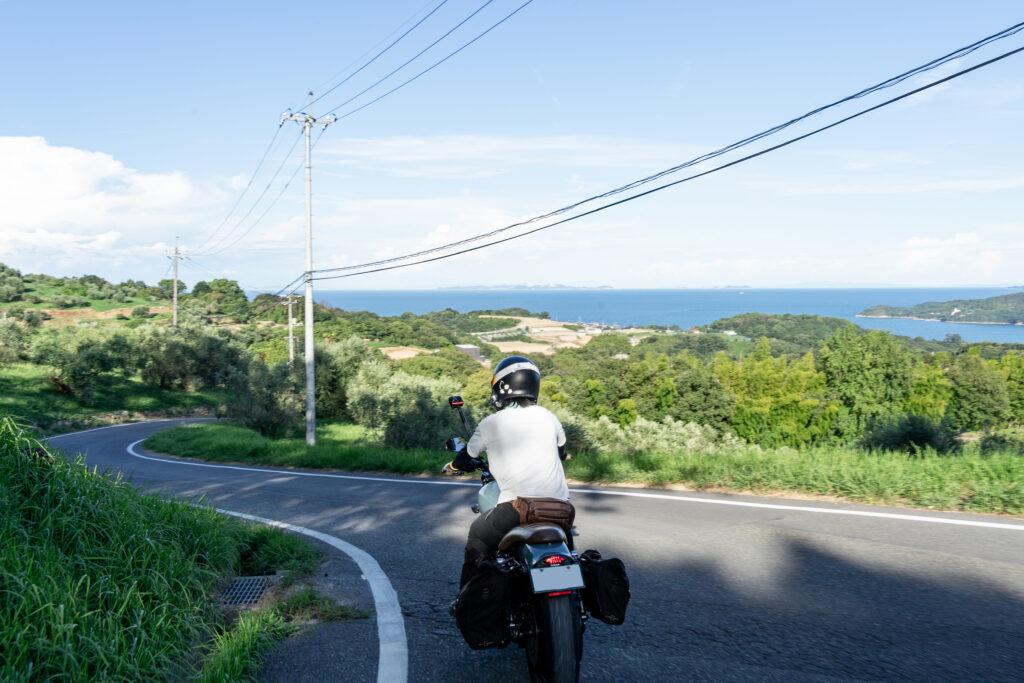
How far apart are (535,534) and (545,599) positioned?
31 centimetres

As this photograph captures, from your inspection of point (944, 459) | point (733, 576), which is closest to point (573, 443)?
point (944, 459)

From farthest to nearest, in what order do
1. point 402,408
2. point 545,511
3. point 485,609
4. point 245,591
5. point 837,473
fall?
1. point 402,408
2. point 837,473
3. point 245,591
4. point 545,511
5. point 485,609

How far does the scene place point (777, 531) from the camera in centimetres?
602

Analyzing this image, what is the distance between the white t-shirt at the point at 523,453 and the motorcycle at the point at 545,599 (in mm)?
288

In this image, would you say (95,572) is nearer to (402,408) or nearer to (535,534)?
(535,534)

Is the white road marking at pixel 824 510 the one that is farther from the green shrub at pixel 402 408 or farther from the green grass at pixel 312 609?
the green shrub at pixel 402 408

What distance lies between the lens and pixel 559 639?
2998 millimetres

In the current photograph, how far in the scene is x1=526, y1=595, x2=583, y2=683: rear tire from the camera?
2.99m

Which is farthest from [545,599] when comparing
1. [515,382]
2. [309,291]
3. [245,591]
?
[309,291]

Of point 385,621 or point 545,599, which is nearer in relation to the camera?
point 545,599

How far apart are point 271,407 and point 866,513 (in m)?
30.8

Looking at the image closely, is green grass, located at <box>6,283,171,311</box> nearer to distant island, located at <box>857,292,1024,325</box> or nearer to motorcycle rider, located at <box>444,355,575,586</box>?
motorcycle rider, located at <box>444,355,575,586</box>

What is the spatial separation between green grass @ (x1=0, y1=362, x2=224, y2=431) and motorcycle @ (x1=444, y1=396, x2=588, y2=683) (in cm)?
3306

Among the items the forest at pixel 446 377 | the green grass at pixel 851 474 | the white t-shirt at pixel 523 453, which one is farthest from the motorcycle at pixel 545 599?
the forest at pixel 446 377
